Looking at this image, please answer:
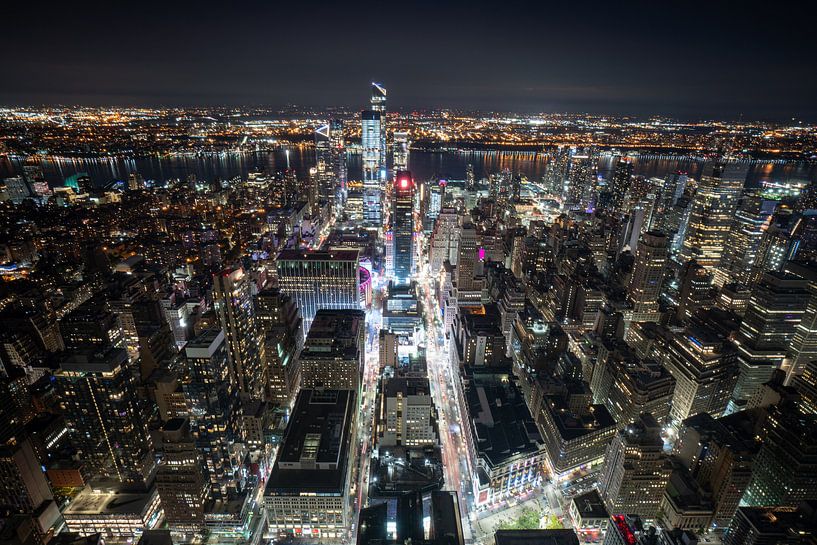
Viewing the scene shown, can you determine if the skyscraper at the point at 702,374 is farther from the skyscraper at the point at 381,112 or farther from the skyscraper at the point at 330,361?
the skyscraper at the point at 381,112

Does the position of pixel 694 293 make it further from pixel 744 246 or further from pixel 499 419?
→ pixel 499 419

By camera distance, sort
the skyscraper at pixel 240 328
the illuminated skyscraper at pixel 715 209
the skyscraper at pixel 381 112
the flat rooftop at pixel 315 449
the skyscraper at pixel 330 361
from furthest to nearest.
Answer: the skyscraper at pixel 381 112, the illuminated skyscraper at pixel 715 209, the skyscraper at pixel 330 361, the skyscraper at pixel 240 328, the flat rooftop at pixel 315 449

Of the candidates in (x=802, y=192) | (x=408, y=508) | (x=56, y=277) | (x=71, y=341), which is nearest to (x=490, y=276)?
(x=408, y=508)

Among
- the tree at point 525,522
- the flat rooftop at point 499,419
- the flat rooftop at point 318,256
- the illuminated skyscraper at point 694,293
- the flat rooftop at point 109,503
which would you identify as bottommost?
the tree at point 525,522

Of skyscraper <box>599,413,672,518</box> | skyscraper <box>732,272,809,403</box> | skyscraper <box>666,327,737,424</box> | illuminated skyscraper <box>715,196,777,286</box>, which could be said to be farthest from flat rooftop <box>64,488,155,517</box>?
illuminated skyscraper <box>715,196,777,286</box>

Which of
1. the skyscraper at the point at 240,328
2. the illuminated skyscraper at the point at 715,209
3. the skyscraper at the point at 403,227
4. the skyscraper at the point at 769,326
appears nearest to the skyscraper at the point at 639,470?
the skyscraper at the point at 769,326

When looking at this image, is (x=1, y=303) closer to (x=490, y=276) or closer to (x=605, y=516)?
(x=490, y=276)

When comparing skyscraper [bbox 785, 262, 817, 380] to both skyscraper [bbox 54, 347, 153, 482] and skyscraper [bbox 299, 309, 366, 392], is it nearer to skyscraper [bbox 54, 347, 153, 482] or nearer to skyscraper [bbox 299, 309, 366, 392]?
skyscraper [bbox 299, 309, 366, 392]
